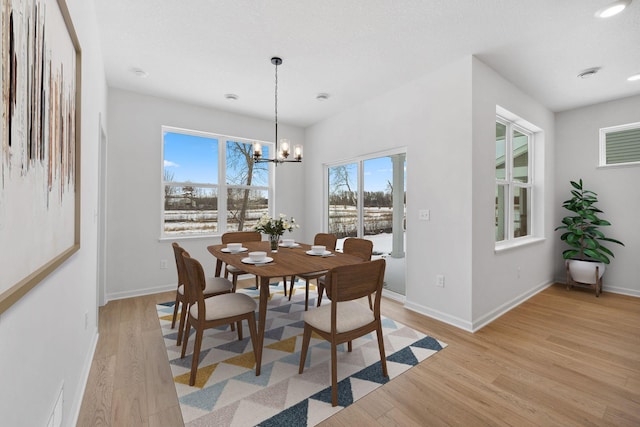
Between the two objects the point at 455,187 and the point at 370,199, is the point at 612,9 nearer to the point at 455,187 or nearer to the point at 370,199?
the point at 455,187

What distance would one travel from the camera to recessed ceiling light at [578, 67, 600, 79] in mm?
3010

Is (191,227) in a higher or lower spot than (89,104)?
lower

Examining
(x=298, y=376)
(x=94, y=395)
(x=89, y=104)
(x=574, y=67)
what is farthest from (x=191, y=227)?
(x=574, y=67)

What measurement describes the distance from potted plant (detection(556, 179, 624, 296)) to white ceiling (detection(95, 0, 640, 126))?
145 centimetres

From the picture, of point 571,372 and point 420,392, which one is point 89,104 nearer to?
point 420,392

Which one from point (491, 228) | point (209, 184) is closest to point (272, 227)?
point (209, 184)

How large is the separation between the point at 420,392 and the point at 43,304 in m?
2.08

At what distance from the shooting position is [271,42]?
2.57 meters

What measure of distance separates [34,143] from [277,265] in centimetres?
155

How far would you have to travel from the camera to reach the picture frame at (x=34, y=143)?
748mm

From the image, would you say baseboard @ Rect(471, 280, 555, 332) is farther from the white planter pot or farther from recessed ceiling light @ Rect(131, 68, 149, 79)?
recessed ceiling light @ Rect(131, 68, 149, 79)

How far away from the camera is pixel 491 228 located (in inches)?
117

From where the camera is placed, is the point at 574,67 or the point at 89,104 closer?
the point at 89,104

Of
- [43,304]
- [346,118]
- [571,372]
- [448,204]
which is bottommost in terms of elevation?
[571,372]
